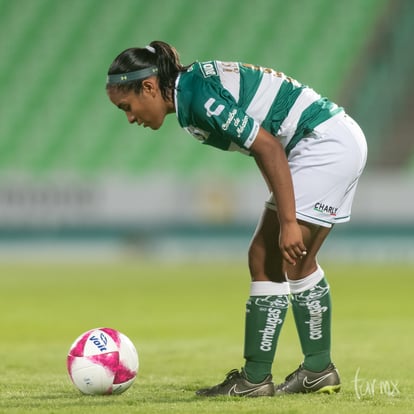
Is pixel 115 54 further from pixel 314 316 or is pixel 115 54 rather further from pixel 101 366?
pixel 101 366

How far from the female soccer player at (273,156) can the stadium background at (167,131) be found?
15.4 metres

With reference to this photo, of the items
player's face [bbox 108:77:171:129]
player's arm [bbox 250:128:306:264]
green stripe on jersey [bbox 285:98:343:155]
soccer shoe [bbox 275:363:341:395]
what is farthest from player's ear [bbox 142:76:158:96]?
soccer shoe [bbox 275:363:341:395]

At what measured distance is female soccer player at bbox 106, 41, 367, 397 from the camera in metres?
4.61

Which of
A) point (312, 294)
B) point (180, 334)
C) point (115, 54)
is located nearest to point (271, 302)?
point (312, 294)

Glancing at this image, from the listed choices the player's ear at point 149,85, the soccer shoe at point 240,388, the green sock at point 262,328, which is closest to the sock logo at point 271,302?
the green sock at point 262,328

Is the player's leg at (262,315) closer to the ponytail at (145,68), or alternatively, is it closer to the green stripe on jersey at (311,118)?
the green stripe on jersey at (311,118)

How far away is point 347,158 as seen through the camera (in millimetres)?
4898

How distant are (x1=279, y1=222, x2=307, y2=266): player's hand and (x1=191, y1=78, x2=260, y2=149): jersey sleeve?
16.8 inches

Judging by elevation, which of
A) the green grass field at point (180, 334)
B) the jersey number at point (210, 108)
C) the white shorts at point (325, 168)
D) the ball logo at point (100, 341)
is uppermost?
the jersey number at point (210, 108)

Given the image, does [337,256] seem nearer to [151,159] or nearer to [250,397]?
[151,159]

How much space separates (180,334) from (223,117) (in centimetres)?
465

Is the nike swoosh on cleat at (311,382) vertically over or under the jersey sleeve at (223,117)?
under

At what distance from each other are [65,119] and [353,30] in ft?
22.7

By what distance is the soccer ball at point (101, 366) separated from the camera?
4934mm
